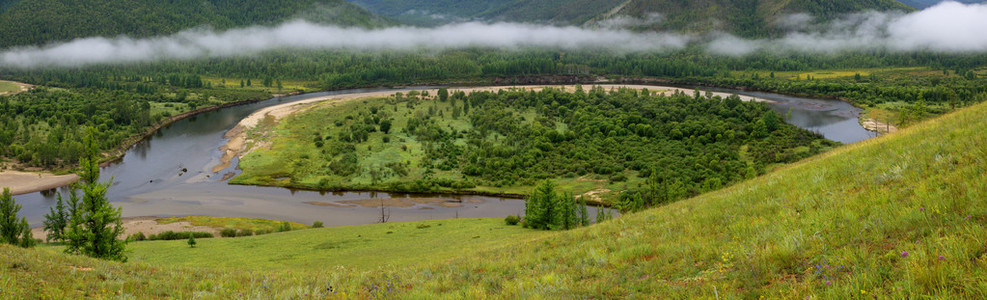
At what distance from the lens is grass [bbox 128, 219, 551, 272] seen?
93.3 ft

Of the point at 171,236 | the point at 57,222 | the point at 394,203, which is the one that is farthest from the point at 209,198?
the point at 394,203

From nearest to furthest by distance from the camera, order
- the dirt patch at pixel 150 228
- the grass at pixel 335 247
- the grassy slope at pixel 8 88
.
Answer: the grass at pixel 335 247 < the dirt patch at pixel 150 228 < the grassy slope at pixel 8 88

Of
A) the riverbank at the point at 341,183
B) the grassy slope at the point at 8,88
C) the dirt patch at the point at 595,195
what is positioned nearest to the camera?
the dirt patch at the point at 595,195

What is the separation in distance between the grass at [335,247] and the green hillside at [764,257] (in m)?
12.5

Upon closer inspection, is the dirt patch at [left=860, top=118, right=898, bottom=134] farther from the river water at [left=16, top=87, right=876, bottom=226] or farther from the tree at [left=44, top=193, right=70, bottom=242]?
the tree at [left=44, top=193, right=70, bottom=242]

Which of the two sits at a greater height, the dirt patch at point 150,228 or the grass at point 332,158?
the grass at point 332,158

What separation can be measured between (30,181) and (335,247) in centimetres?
6645

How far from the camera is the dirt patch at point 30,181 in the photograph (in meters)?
70.9

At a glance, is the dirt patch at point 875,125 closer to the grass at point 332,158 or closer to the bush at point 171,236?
the grass at point 332,158

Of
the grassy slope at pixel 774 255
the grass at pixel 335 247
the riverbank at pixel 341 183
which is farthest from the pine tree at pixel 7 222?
the riverbank at pixel 341 183

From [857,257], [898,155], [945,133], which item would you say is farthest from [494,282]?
[945,133]

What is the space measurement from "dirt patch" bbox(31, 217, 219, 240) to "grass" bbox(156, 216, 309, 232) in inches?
33.6

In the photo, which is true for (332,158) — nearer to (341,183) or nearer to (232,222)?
(341,183)

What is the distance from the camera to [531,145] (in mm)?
93062
